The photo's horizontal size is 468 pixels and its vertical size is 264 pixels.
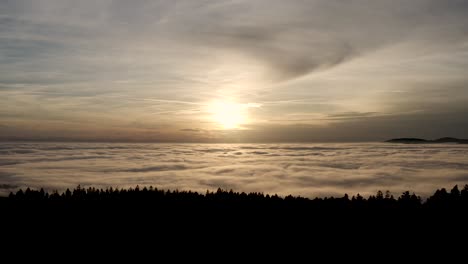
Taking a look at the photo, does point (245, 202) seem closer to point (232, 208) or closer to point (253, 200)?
point (253, 200)

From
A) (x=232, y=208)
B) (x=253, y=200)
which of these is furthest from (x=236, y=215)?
(x=253, y=200)

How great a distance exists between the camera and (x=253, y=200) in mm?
50781

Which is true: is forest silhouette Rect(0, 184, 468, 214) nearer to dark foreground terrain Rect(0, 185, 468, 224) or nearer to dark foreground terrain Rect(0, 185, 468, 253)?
dark foreground terrain Rect(0, 185, 468, 224)

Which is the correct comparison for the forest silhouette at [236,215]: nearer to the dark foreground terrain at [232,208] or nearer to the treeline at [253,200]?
the dark foreground terrain at [232,208]

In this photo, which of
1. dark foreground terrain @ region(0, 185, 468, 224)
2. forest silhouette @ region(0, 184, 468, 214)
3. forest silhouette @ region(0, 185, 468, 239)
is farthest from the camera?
forest silhouette @ region(0, 184, 468, 214)

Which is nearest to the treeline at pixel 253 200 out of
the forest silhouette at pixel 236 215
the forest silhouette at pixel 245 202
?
the forest silhouette at pixel 245 202

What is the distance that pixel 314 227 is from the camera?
38.9 meters

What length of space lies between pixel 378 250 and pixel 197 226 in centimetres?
1667

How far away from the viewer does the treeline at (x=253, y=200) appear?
4619 cm

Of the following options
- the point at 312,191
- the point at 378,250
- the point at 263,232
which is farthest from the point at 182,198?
the point at 312,191

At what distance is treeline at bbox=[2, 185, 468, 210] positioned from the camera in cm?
4619

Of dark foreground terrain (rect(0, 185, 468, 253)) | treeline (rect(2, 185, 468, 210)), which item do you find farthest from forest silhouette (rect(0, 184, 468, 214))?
dark foreground terrain (rect(0, 185, 468, 253))

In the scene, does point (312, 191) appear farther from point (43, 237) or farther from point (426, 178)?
point (43, 237)

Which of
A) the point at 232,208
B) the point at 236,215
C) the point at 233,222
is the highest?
the point at 232,208
